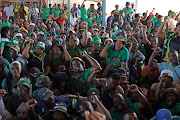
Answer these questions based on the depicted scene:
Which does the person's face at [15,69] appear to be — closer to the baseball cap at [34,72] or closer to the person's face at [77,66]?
the baseball cap at [34,72]

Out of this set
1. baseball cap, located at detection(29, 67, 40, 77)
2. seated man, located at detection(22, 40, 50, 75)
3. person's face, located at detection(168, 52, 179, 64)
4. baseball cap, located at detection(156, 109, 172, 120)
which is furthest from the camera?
seated man, located at detection(22, 40, 50, 75)

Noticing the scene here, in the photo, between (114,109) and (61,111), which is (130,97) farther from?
(61,111)

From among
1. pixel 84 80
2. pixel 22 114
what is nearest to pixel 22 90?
pixel 22 114

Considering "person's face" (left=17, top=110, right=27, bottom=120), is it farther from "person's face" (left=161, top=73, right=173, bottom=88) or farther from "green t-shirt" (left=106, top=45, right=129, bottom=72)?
"person's face" (left=161, top=73, right=173, bottom=88)

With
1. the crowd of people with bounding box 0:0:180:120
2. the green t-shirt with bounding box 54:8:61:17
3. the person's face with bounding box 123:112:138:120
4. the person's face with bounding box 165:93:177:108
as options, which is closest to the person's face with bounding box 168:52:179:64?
the crowd of people with bounding box 0:0:180:120

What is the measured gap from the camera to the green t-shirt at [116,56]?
448 centimetres

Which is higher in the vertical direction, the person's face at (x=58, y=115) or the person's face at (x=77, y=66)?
the person's face at (x=77, y=66)

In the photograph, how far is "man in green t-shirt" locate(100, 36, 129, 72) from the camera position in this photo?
448 centimetres

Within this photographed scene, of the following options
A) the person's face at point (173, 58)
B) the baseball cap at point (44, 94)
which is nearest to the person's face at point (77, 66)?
the baseball cap at point (44, 94)

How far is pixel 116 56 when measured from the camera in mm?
4551

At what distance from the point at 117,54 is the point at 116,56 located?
4 cm

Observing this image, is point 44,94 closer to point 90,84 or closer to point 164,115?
point 90,84

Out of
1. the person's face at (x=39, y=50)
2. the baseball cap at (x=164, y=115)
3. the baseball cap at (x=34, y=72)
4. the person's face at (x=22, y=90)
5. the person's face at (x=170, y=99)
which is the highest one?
the person's face at (x=39, y=50)

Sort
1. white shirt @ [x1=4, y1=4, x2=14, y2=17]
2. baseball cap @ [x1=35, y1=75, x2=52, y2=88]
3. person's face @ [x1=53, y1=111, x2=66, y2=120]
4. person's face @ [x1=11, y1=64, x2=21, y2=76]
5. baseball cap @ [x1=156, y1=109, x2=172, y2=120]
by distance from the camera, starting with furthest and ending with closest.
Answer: white shirt @ [x1=4, y1=4, x2=14, y2=17] → person's face @ [x1=11, y1=64, x2=21, y2=76] → baseball cap @ [x1=35, y1=75, x2=52, y2=88] → person's face @ [x1=53, y1=111, x2=66, y2=120] → baseball cap @ [x1=156, y1=109, x2=172, y2=120]
